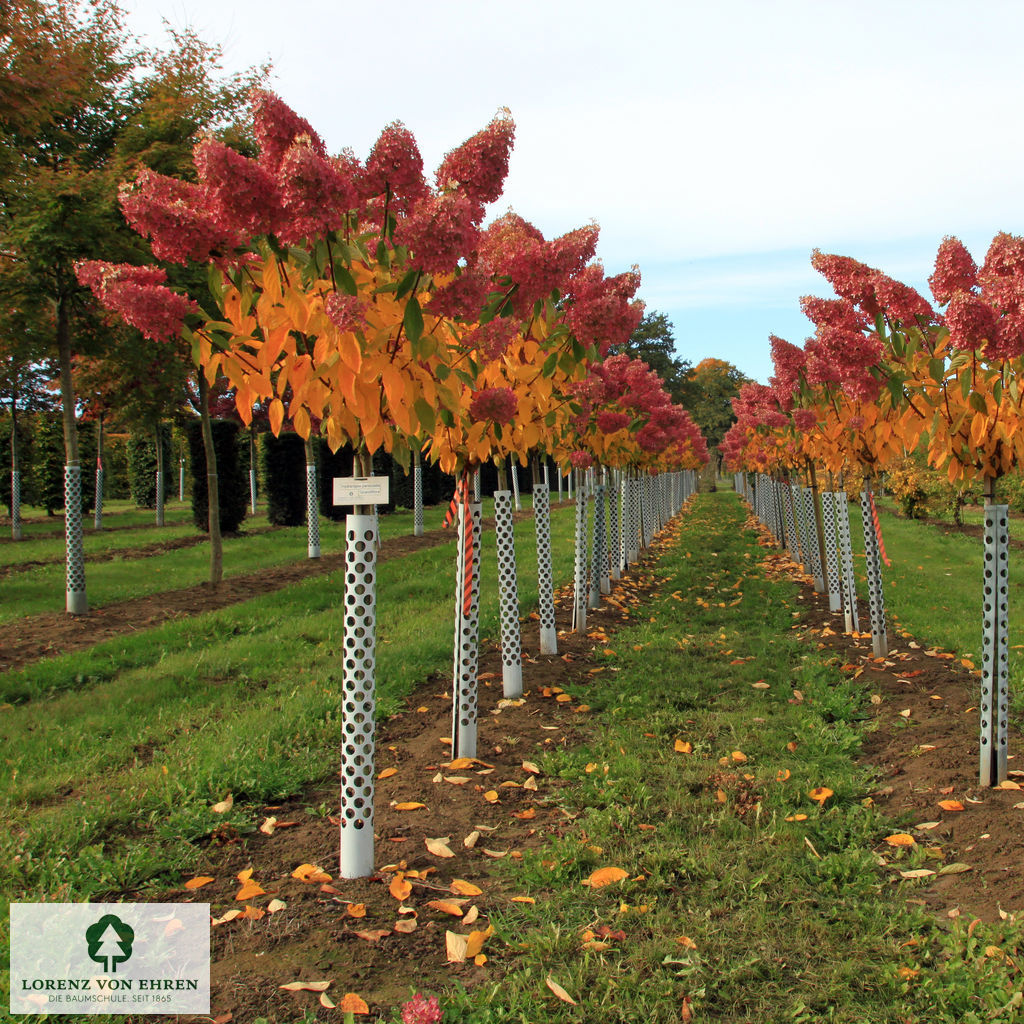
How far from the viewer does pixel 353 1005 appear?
7.47 feet

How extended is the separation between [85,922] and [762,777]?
3.01 metres

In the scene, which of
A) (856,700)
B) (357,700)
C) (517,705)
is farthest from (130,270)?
(856,700)

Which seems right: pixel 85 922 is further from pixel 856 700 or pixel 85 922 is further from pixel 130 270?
pixel 856 700

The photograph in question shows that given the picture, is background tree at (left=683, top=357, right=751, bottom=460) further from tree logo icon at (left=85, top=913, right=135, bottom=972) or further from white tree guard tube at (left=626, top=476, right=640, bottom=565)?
tree logo icon at (left=85, top=913, right=135, bottom=972)

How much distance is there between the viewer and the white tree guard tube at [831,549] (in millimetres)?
8195

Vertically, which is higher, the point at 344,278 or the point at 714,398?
the point at 714,398

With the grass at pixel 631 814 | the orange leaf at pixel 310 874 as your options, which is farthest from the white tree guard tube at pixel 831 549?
the orange leaf at pixel 310 874

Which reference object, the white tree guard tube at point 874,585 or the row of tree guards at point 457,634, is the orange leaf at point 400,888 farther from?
the white tree guard tube at point 874,585

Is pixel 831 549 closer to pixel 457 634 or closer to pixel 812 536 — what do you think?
pixel 812 536

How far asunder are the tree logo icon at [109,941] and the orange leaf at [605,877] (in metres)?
1.62

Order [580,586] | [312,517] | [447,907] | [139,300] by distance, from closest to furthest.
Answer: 1. [139,300]
2. [447,907]
3. [580,586]
4. [312,517]

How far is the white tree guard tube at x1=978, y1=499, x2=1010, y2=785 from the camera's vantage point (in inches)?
142

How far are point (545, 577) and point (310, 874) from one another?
3777mm

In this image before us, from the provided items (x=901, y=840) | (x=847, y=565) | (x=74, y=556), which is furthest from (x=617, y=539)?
(x=901, y=840)
